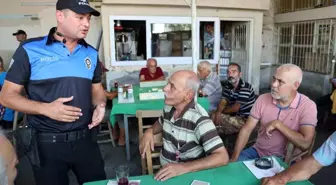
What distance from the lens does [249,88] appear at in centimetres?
355

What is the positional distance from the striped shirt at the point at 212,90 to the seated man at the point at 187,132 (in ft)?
7.06

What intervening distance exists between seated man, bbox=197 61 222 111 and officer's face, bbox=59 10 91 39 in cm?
260

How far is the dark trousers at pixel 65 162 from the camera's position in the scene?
63.6 inches

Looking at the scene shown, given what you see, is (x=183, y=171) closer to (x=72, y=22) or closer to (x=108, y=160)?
(x=72, y=22)

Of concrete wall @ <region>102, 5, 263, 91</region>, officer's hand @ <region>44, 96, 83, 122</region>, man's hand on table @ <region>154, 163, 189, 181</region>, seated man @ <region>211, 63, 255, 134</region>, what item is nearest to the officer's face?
officer's hand @ <region>44, 96, 83, 122</region>

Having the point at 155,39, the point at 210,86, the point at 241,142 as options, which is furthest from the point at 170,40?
the point at 241,142

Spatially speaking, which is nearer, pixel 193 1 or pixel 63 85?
pixel 63 85

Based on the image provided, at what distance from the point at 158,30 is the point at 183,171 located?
562 centimetres

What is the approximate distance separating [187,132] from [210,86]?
238 centimetres

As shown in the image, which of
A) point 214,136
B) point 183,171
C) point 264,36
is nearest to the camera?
point 183,171

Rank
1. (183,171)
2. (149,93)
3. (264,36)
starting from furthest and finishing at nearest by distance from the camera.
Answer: (264,36) → (149,93) → (183,171)

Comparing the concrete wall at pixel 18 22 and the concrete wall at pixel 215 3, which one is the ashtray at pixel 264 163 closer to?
the concrete wall at pixel 215 3

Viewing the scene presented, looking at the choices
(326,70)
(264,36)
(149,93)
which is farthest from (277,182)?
(264,36)

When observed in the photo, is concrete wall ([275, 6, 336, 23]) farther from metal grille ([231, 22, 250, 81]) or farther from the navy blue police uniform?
the navy blue police uniform
